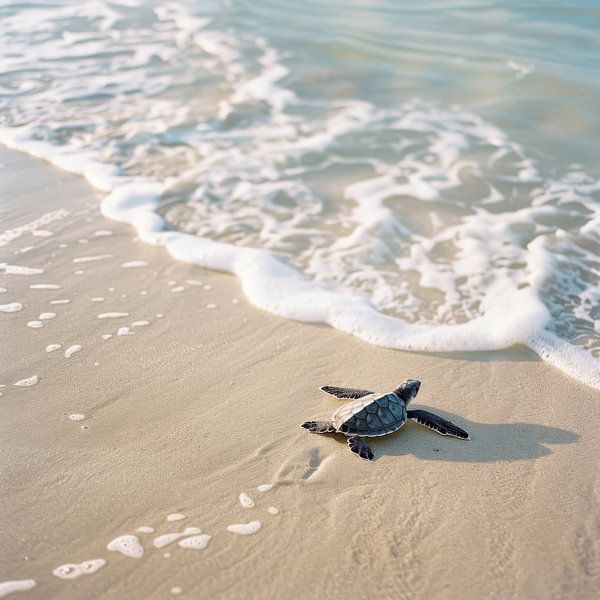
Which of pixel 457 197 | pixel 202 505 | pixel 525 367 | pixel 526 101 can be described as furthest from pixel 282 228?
pixel 526 101

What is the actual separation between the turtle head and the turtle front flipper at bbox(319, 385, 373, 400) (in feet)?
0.57

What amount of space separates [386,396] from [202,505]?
100 centimetres

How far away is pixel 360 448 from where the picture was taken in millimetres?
3023

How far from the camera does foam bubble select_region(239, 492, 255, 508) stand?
274cm

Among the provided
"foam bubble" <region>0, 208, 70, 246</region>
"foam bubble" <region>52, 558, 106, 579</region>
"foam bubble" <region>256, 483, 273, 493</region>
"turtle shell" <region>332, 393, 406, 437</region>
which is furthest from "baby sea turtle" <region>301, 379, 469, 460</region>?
"foam bubble" <region>0, 208, 70, 246</region>

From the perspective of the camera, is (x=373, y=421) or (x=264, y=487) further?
(x=373, y=421)

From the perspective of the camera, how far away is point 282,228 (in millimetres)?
5188

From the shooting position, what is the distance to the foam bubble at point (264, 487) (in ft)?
9.26

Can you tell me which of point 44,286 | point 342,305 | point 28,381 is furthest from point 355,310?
point 44,286

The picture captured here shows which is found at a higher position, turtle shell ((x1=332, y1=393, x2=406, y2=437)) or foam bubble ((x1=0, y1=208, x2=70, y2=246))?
foam bubble ((x1=0, y1=208, x2=70, y2=246))

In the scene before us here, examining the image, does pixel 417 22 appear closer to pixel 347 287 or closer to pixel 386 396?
pixel 347 287

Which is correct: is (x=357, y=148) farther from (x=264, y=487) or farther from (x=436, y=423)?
(x=264, y=487)

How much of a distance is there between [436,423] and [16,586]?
1.92 m

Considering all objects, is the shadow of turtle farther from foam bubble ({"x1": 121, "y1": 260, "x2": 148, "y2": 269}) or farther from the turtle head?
foam bubble ({"x1": 121, "y1": 260, "x2": 148, "y2": 269})
